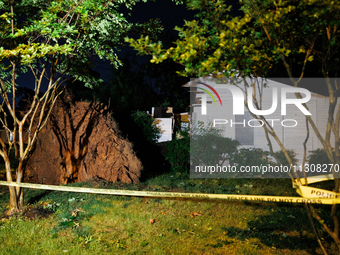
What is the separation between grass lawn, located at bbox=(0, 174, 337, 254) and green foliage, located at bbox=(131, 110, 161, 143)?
6954mm

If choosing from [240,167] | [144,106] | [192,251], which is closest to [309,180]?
[192,251]

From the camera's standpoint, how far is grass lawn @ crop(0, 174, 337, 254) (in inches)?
167

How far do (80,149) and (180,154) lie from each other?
137 inches

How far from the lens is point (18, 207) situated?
562cm

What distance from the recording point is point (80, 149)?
851cm

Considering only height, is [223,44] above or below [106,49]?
below

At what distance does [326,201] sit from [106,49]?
548 cm

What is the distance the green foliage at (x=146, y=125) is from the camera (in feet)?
44.5

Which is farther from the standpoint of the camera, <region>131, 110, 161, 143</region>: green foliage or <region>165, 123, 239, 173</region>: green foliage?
<region>131, 110, 161, 143</region>: green foliage

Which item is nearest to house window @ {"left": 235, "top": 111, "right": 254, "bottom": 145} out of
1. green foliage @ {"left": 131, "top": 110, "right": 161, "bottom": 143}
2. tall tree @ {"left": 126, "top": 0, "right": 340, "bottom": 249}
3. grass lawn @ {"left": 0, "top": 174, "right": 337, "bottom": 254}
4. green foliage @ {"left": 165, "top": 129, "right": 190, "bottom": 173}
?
green foliage @ {"left": 165, "top": 129, "right": 190, "bottom": 173}

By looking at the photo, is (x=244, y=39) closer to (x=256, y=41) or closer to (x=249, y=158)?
(x=256, y=41)

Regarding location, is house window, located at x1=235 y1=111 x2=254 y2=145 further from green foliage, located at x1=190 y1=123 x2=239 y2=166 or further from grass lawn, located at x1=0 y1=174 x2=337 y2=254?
grass lawn, located at x1=0 y1=174 x2=337 y2=254

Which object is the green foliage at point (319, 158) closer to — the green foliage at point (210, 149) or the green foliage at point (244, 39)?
the green foliage at point (210, 149)

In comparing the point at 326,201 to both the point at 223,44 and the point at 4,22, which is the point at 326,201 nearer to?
the point at 223,44
